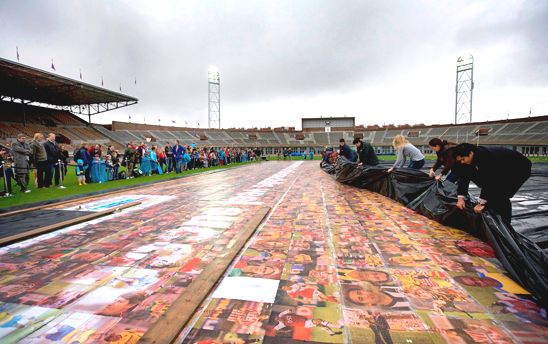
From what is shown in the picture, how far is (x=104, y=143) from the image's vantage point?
35.2 meters

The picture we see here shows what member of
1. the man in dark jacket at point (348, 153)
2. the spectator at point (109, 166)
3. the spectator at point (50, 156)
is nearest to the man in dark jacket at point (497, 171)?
the man in dark jacket at point (348, 153)

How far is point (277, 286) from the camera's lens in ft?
7.52

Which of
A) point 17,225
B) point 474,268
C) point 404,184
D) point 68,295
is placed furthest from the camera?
point 404,184

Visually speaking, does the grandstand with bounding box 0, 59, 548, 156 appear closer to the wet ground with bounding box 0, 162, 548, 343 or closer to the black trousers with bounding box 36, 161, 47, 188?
the black trousers with bounding box 36, 161, 47, 188

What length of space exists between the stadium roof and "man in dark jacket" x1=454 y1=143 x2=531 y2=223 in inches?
1008

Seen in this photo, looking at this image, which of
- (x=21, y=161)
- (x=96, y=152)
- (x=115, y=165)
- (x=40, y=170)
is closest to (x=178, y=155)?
(x=115, y=165)

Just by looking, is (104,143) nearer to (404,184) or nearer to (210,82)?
(210,82)

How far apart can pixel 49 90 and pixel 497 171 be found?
35.4m

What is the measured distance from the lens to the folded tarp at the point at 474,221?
85.3 inches

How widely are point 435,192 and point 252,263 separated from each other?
3.69m

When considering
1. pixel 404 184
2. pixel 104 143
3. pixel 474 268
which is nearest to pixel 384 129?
pixel 104 143

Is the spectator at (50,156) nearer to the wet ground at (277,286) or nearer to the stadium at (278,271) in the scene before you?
the stadium at (278,271)

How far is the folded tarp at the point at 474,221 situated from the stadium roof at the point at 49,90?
24535 mm

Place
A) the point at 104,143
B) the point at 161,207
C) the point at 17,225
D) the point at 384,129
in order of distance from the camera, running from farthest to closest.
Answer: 1. the point at 384,129
2. the point at 104,143
3. the point at 161,207
4. the point at 17,225
